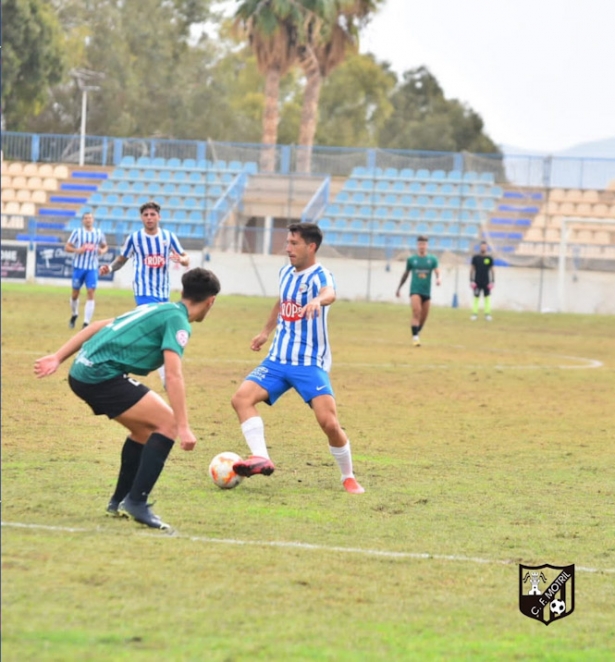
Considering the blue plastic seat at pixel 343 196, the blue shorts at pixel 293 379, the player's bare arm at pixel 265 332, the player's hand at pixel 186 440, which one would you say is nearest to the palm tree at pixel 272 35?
the blue plastic seat at pixel 343 196

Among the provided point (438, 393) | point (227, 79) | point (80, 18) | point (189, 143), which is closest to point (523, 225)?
point (189, 143)

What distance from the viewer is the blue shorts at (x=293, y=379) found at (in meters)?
8.78

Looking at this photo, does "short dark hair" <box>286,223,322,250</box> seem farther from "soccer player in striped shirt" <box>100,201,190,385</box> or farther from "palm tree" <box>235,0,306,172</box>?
"palm tree" <box>235,0,306,172</box>

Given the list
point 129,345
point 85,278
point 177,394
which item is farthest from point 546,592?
point 85,278

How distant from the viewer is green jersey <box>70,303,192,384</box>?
6844 mm

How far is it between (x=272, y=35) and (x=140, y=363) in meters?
44.6

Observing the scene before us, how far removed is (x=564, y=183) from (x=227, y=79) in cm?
4236

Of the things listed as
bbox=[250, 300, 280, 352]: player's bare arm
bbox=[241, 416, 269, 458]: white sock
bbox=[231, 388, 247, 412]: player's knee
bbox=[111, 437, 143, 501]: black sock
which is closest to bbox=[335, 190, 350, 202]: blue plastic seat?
bbox=[250, 300, 280, 352]: player's bare arm

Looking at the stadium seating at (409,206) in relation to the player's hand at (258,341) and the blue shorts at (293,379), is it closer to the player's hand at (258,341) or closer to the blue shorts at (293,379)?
the player's hand at (258,341)

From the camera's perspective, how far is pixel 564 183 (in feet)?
139

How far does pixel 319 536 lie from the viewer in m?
7.14

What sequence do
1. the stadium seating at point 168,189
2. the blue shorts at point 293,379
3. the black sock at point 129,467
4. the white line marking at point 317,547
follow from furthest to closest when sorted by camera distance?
the stadium seating at point 168,189, the blue shorts at point 293,379, the black sock at point 129,467, the white line marking at point 317,547

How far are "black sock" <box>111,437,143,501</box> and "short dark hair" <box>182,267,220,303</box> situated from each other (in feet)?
3.20

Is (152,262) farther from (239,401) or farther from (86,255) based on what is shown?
(86,255)
